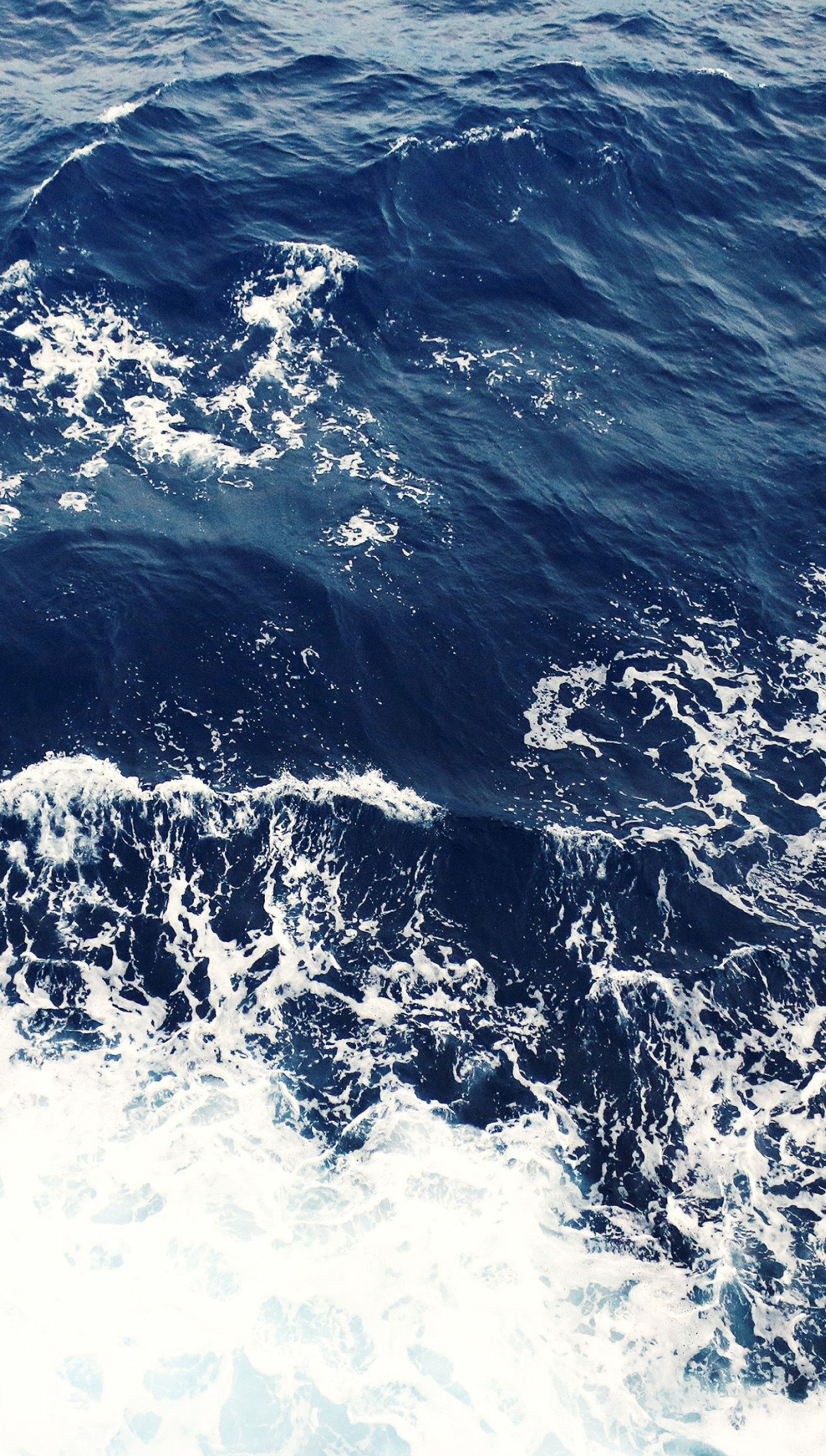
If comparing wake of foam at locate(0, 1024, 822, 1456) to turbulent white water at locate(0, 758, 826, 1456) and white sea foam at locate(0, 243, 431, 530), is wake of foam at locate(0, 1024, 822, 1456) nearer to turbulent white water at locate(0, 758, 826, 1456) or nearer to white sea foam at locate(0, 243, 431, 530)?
turbulent white water at locate(0, 758, 826, 1456)

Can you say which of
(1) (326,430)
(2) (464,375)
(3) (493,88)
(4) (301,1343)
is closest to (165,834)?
(4) (301,1343)

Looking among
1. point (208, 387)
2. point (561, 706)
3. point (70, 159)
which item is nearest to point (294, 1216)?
point (561, 706)

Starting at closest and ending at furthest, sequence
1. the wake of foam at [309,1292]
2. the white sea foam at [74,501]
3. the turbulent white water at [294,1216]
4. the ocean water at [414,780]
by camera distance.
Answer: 1. the wake of foam at [309,1292]
2. the turbulent white water at [294,1216]
3. the ocean water at [414,780]
4. the white sea foam at [74,501]

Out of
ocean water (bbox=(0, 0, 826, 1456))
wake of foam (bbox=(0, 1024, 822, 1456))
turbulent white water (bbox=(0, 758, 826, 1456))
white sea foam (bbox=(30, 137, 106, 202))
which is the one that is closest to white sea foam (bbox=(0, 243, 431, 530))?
ocean water (bbox=(0, 0, 826, 1456))

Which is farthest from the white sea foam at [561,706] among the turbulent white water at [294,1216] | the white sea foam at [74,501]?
the white sea foam at [74,501]

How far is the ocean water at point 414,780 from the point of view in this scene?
4875 cm

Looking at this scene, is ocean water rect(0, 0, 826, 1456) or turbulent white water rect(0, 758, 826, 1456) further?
ocean water rect(0, 0, 826, 1456)

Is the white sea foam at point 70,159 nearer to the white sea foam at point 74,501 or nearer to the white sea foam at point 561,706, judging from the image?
the white sea foam at point 74,501

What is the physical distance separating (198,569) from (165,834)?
19.8 meters

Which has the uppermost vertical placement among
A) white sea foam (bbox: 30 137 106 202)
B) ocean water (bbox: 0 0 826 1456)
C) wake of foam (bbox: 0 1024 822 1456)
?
white sea foam (bbox: 30 137 106 202)

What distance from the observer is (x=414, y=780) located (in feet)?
208

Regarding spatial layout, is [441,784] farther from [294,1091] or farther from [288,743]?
A: [294,1091]

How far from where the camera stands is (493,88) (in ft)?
346

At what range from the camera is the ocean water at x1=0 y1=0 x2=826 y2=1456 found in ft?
160
